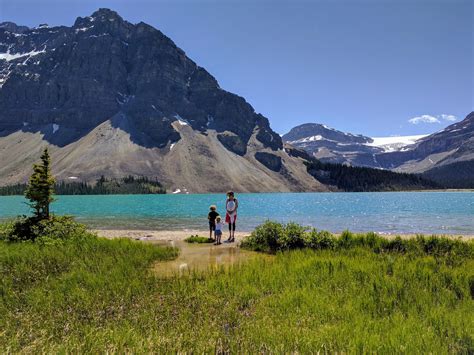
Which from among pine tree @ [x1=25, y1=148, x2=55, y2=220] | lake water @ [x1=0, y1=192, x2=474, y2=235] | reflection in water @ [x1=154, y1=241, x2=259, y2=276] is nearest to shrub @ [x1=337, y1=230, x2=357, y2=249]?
reflection in water @ [x1=154, y1=241, x2=259, y2=276]

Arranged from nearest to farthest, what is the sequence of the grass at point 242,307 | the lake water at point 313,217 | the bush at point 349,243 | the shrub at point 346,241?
the grass at point 242,307 → the bush at point 349,243 → the shrub at point 346,241 → the lake water at point 313,217

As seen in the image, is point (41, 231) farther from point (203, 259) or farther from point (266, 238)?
point (266, 238)

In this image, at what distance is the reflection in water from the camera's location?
13918mm

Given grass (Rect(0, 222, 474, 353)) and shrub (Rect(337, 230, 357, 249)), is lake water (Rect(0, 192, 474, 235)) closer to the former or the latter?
grass (Rect(0, 222, 474, 353))

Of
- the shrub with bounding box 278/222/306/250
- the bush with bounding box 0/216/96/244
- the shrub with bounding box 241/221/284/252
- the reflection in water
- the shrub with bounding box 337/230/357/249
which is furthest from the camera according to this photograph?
the shrub with bounding box 241/221/284/252

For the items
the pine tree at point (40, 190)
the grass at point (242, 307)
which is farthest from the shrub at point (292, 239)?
the pine tree at point (40, 190)

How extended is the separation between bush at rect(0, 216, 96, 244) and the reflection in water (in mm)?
6050

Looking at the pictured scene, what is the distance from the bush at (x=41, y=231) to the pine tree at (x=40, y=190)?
1.05m

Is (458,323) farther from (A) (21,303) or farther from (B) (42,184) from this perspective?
(B) (42,184)

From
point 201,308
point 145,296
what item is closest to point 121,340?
point 201,308

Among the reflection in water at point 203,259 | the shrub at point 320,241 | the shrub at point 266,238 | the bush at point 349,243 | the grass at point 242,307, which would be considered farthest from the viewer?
the shrub at point 266,238

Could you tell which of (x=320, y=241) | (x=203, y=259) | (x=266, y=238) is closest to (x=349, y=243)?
(x=320, y=241)

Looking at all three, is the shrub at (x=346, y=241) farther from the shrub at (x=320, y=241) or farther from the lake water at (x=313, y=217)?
the lake water at (x=313, y=217)

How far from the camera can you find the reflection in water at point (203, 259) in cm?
1392
